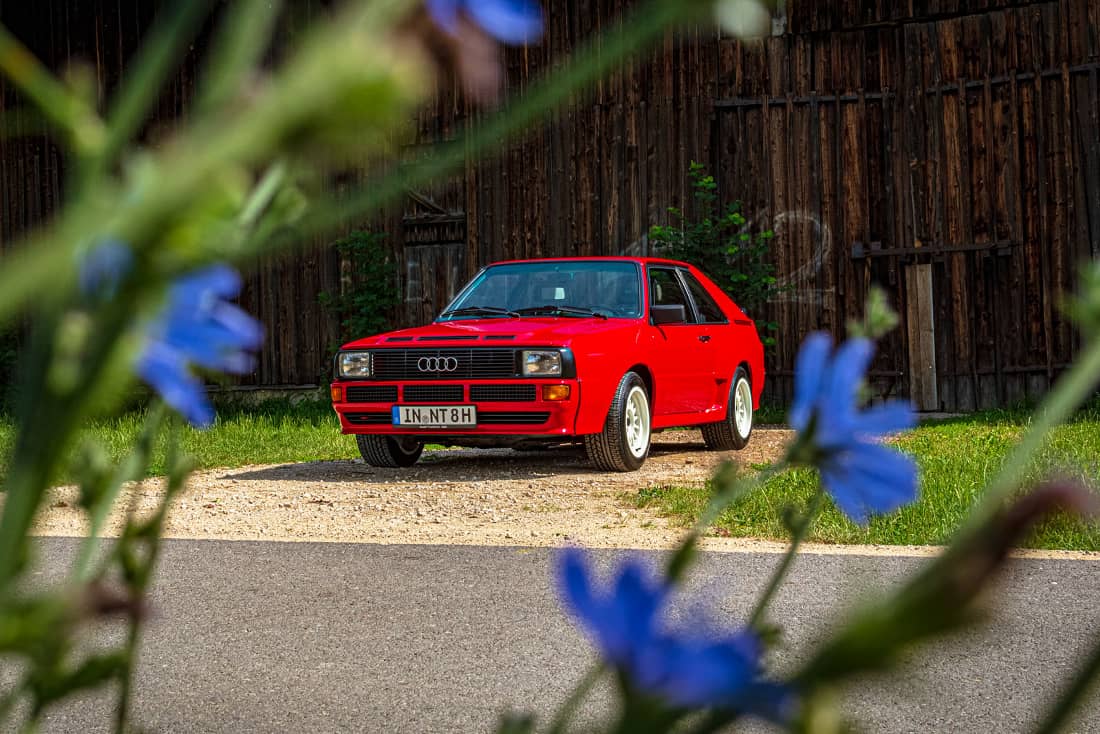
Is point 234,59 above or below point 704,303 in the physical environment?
below

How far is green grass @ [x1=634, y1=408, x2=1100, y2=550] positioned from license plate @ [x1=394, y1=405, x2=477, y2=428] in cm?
152

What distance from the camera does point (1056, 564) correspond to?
17.6 feet

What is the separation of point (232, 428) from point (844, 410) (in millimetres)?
11420

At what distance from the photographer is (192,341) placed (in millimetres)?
381

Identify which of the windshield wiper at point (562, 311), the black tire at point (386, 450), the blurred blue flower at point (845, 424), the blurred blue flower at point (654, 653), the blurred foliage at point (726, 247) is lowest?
the black tire at point (386, 450)

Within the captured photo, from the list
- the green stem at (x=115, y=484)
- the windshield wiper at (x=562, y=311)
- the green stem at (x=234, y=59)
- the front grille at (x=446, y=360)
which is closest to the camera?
the green stem at (x=234, y=59)

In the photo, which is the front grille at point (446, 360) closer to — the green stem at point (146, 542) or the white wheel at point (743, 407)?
the white wheel at point (743, 407)

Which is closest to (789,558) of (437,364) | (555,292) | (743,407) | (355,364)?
(437,364)

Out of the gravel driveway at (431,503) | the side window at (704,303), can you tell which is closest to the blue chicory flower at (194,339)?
the gravel driveway at (431,503)

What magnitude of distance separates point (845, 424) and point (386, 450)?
8818 mm

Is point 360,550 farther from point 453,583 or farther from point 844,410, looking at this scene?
point 844,410

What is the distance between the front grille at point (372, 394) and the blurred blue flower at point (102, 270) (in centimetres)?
837

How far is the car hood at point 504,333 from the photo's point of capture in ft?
27.2

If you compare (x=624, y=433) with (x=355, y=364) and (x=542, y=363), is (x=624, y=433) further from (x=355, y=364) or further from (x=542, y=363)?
(x=355, y=364)
